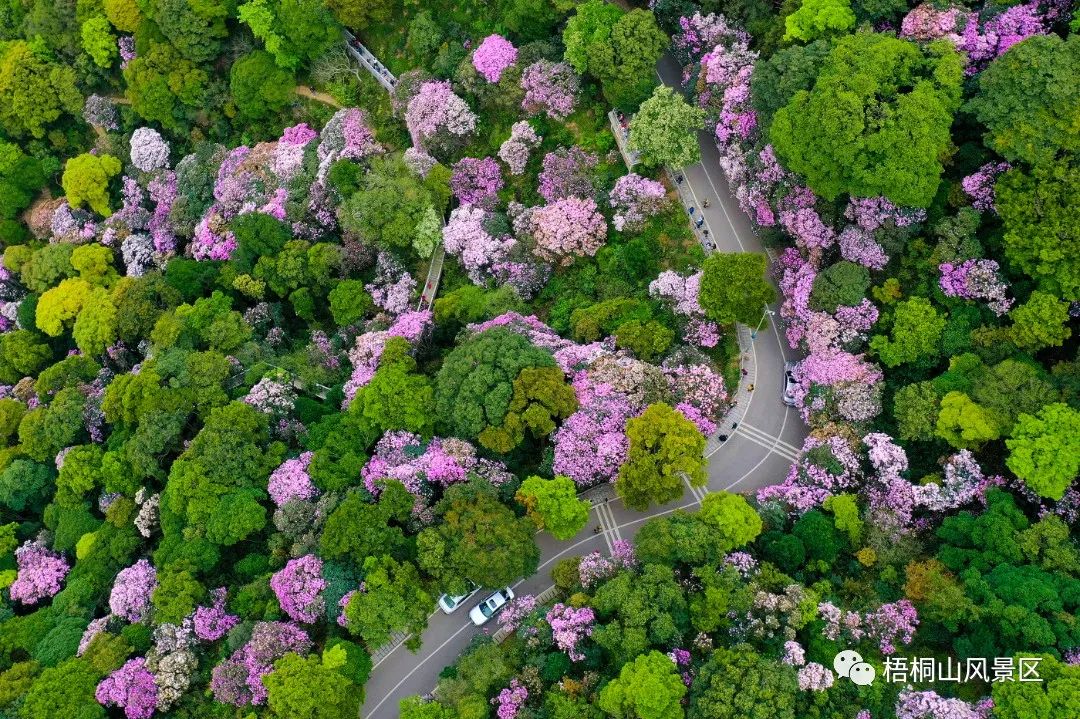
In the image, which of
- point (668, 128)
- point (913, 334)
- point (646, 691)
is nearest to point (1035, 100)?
point (913, 334)

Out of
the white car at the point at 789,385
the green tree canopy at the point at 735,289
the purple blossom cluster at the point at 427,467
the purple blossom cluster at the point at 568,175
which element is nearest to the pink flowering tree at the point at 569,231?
the purple blossom cluster at the point at 568,175

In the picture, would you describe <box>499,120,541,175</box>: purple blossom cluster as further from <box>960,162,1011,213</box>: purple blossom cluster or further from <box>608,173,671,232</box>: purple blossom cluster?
<box>960,162,1011,213</box>: purple blossom cluster

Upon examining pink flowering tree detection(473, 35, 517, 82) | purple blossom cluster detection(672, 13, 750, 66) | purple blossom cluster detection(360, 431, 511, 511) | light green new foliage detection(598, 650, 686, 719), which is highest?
pink flowering tree detection(473, 35, 517, 82)

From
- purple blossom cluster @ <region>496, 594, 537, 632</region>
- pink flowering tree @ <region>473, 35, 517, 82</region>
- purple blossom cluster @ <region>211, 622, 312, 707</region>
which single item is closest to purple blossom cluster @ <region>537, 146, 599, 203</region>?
pink flowering tree @ <region>473, 35, 517, 82</region>

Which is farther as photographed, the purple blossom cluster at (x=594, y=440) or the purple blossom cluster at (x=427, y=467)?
the purple blossom cluster at (x=427, y=467)

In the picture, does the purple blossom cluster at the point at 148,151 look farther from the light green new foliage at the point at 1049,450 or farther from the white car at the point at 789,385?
the light green new foliage at the point at 1049,450

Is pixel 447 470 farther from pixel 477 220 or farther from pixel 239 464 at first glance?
pixel 477 220
